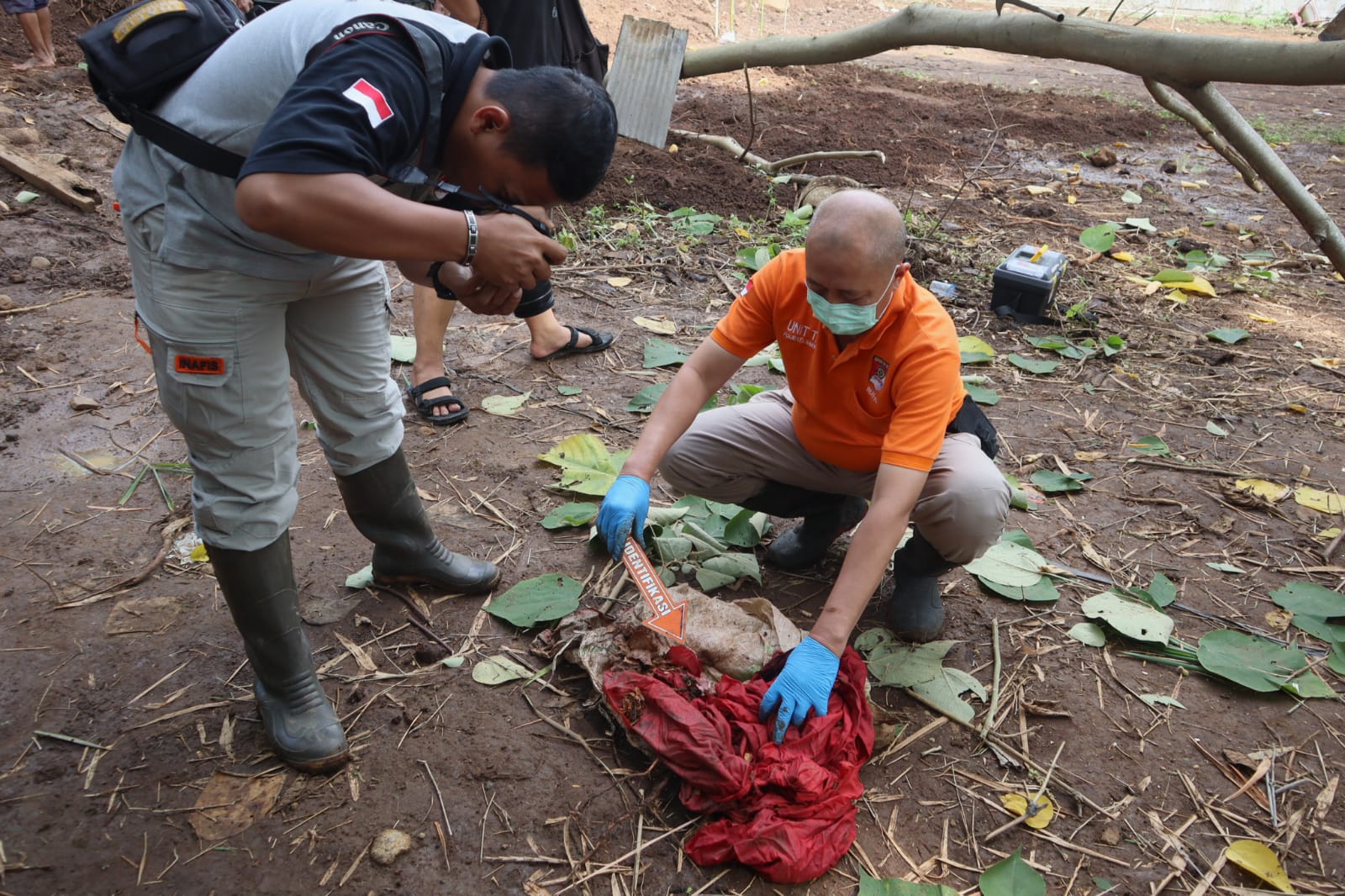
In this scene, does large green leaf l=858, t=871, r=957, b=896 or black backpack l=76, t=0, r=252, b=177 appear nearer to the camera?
black backpack l=76, t=0, r=252, b=177

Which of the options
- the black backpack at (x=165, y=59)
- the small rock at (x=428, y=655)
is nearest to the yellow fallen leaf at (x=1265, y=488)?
the small rock at (x=428, y=655)

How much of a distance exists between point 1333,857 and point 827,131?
6.62 meters

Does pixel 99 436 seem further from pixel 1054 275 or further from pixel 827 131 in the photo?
pixel 827 131

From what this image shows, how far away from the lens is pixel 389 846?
1817 mm

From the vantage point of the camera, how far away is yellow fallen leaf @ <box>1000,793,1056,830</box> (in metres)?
1.97

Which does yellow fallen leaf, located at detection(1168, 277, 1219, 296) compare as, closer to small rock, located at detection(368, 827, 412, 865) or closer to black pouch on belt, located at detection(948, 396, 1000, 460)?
black pouch on belt, located at detection(948, 396, 1000, 460)

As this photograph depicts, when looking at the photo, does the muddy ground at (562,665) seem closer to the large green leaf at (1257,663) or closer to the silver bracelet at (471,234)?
the large green leaf at (1257,663)

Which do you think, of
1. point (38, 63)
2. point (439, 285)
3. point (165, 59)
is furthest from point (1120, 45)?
point (38, 63)

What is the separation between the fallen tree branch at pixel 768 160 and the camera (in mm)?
6293

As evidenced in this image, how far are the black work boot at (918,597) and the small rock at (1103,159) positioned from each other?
6678mm

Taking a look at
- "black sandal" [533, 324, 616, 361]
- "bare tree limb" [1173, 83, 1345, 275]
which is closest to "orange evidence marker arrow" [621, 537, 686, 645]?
"black sandal" [533, 324, 616, 361]

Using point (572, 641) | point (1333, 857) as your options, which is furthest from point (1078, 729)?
point (572, 641)

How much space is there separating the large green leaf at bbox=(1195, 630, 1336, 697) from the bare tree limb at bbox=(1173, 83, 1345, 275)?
48.5 inches

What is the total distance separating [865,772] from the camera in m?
2.06
